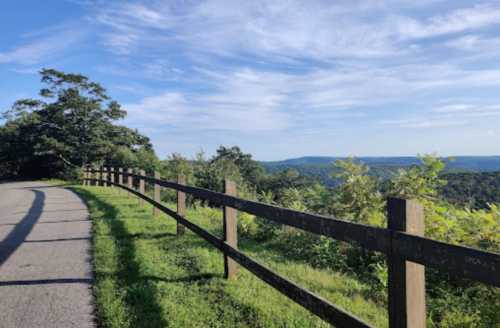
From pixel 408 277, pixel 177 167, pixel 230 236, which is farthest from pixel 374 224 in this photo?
pixel 177 167

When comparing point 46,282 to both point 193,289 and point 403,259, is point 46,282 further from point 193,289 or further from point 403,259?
point 403,259

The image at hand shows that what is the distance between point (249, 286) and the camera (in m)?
4.82

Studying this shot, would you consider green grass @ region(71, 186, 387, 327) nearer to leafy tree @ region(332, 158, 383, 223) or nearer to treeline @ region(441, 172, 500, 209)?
leafy tree @ region(332, 158, 383, 223)

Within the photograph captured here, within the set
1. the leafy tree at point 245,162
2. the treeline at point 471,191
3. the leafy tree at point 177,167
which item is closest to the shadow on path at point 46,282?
the treeline at point 471,191

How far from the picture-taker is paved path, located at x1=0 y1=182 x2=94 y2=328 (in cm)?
412

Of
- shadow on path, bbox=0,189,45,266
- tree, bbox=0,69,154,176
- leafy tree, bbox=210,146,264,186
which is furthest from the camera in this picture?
leafy tree, bbox=210,146,264,186

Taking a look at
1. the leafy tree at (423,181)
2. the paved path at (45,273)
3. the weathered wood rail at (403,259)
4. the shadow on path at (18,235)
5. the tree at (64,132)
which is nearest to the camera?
the weathered wood rail at (403,259)

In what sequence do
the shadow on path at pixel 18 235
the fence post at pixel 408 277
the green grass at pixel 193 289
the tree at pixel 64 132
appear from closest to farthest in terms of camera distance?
the fence post at pixel 408 277 → the green grass at pixel 193 289 → the shadow on path at pixel 18 235 → the tree at pixel 64 132

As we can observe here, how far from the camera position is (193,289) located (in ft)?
15.6

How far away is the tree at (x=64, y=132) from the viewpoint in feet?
143

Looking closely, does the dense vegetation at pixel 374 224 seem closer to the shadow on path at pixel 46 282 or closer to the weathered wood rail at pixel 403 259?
the shadow on path at pixel 46 282

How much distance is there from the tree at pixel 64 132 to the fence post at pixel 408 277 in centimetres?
4236

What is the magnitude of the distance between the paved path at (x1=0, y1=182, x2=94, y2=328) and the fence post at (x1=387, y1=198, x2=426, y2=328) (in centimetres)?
299

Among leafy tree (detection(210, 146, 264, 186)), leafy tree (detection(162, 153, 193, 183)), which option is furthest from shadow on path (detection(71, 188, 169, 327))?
leafy tree (detection(210, 146, 264, 186))
